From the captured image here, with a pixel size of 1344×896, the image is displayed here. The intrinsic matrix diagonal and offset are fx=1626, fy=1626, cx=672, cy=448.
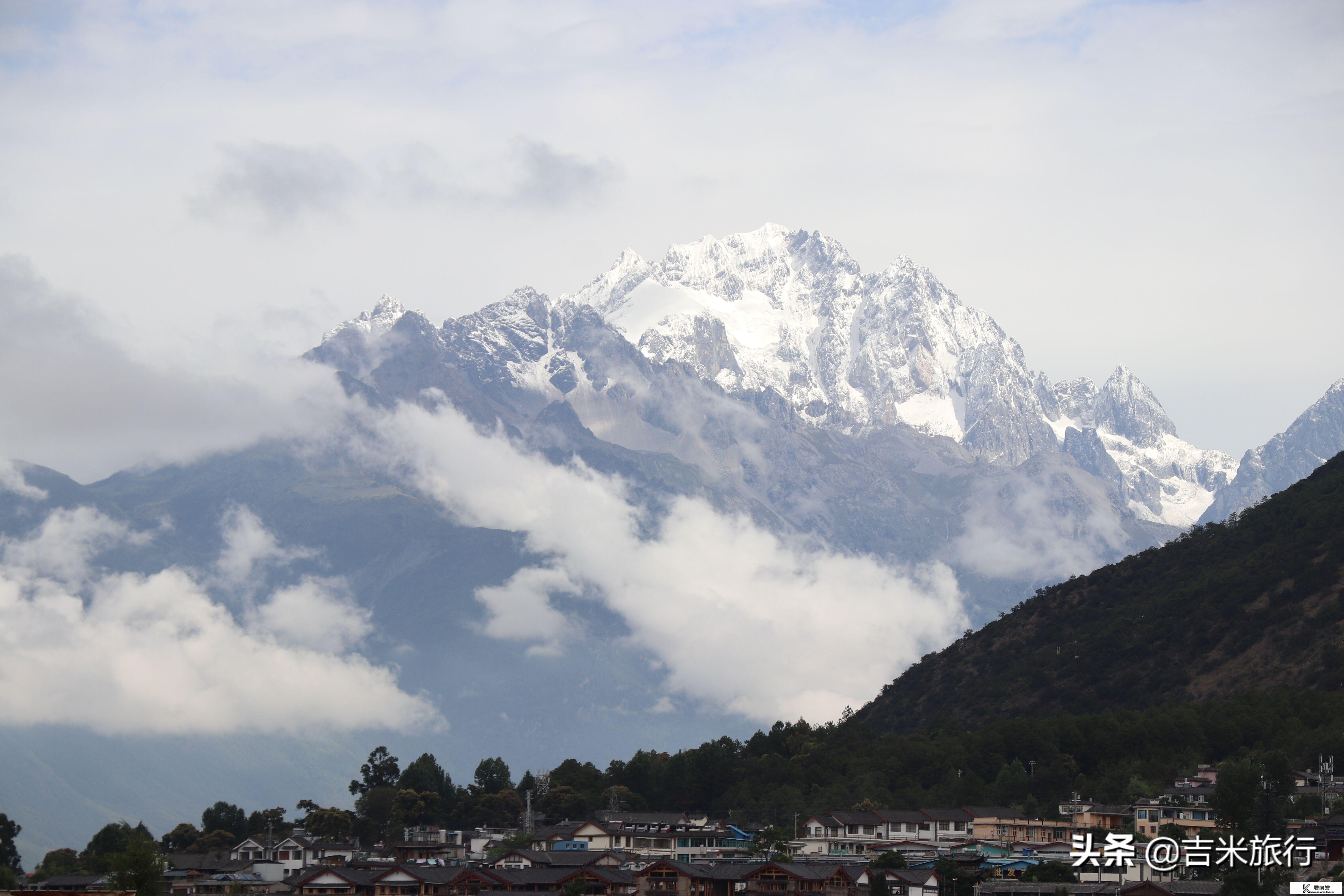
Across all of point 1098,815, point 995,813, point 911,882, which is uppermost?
point 995,813

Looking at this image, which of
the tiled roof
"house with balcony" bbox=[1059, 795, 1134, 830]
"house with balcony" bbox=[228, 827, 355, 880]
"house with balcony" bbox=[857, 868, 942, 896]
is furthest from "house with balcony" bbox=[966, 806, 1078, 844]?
"house with balcony" bbox=[228, 827, 355, 880]

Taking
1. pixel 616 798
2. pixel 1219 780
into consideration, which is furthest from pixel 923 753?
pixel 1219 780

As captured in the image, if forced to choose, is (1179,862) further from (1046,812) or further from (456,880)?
(456,880)

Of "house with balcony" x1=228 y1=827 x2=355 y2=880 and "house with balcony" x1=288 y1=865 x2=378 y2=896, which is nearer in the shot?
"house with balcony" x1=288 y1=865 x2=378 y2=896

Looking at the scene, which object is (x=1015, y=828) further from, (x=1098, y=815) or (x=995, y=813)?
(x=1098, y=815)

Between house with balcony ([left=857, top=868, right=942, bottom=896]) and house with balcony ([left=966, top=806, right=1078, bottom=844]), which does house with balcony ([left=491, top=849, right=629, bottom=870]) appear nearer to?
house with balcony ([left=857, top=868, right=942, bottom=896])

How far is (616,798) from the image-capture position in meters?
188

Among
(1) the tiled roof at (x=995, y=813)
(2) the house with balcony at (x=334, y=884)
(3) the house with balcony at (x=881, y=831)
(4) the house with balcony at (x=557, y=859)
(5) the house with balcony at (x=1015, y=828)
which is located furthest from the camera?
(1) the tiled roof at (x=995, y=813)

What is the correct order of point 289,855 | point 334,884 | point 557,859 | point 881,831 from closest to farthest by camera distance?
point 334,884 < point 557,859 < point 881,831 < point 289,855

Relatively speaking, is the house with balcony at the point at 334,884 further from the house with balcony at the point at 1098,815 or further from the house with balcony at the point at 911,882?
the house with balcony at the point at 1098,815

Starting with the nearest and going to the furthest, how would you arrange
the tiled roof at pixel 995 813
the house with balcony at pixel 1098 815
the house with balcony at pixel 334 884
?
the house with balcony at pixel 334 884, the house with balcony at pixel 1098 815, the tiled roof at pixel 995 813

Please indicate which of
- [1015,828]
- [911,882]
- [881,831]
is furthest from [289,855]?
[1015,828]

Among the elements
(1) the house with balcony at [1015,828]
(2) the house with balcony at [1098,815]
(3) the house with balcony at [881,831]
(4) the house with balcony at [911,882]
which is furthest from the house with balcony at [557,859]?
(2) the house with balcony at [1098,815]

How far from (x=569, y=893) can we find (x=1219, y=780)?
56.6 meters
